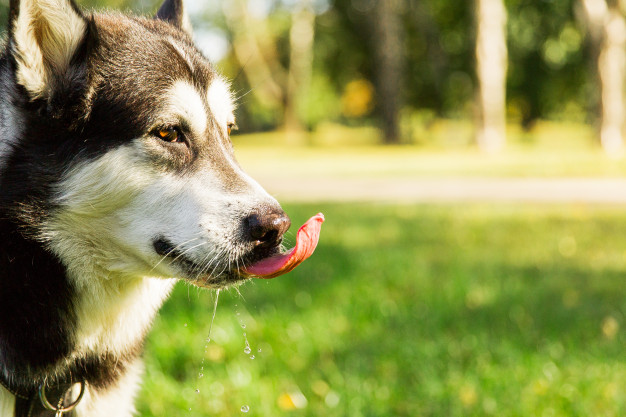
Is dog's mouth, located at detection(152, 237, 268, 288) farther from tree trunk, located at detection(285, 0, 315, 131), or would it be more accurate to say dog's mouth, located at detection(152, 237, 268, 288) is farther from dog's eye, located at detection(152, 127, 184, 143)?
tree trunk, located at detection(285, 0, 315, 131)

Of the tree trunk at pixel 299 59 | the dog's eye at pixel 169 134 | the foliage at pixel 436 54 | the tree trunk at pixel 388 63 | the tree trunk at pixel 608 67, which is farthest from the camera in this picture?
the foliage at pixel 436 54

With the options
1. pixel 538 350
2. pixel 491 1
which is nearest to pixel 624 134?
pixel 491 1

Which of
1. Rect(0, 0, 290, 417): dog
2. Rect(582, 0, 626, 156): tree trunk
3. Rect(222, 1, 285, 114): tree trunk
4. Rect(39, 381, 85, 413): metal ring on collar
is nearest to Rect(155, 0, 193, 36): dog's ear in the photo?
Rect(0, 0, 290, 417): dog

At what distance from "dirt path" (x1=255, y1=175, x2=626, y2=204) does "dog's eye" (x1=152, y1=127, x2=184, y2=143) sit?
8242 millimetres

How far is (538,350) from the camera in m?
4.02

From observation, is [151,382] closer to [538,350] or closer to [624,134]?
[538,350]

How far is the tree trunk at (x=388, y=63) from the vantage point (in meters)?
24.0

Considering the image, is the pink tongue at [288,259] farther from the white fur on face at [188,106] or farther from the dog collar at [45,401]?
the dog collar at [45,401]

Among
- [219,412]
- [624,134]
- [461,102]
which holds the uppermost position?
[219,412]

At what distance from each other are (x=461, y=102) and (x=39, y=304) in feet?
119

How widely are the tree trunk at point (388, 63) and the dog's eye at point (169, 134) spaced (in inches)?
890

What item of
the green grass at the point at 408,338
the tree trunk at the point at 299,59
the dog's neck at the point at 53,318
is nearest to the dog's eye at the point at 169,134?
the dog's neck at the point at 53,318

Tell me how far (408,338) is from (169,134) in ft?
7.78

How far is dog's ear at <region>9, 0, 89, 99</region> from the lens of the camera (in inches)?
87.7
